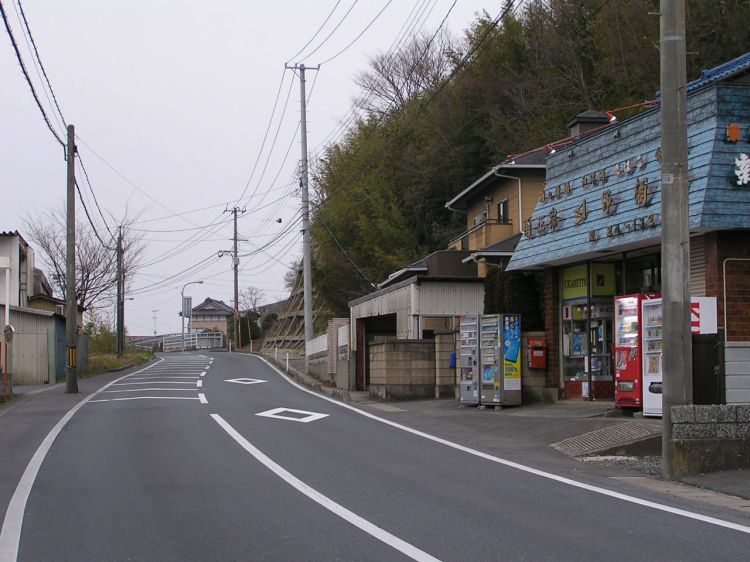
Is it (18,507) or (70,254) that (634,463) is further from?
(70,254)

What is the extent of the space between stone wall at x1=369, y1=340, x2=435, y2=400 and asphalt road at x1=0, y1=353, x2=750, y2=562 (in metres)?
7.03

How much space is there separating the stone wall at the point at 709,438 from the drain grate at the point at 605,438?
169 centimetres

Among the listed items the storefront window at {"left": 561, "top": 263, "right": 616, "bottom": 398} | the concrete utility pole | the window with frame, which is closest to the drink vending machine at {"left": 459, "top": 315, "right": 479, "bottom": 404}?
the storefront window at {"left": 561, "top": 263, "right": 616, "bottom": 398}

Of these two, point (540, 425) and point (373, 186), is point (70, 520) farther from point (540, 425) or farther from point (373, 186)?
point (373, 186)

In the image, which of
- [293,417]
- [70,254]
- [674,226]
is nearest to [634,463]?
[674,226]

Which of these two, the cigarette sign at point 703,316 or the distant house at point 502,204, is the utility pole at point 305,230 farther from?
the cigarette sign at point 703,316

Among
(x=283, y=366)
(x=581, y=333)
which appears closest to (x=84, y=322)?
(x=283, y=366)

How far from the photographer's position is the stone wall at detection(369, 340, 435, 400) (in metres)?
24.2

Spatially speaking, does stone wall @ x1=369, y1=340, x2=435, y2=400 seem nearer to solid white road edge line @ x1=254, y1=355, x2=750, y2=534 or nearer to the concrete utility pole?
solid white road edge line @ x1=254, y1=355, x2=750, y2=534

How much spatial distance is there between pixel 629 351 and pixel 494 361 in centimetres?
459

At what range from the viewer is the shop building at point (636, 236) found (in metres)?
14.4

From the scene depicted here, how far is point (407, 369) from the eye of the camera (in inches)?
961

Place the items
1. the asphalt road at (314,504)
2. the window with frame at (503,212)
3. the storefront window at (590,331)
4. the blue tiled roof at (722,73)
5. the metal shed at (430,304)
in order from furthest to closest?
the window with frame at (503,212)
the metal shed at (430,304)
the storefront window at (590,331)
the blue tiled roof at (722,73)
the asphalt road at (314,504)

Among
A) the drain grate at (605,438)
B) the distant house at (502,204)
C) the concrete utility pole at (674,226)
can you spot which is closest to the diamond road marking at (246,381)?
the distant house at (502,204)
